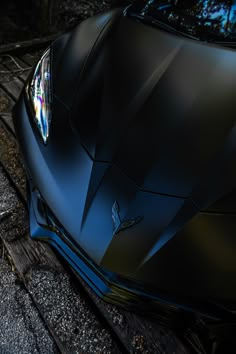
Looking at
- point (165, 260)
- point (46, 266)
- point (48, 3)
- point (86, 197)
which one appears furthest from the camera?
point (48, 3)

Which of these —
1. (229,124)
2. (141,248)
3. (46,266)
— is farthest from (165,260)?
(46,266)

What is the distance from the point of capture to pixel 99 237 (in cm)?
99

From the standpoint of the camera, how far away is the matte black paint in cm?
93

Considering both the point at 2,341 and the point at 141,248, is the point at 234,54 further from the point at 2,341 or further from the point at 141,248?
the point at 2,341

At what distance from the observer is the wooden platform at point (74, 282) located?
4.05 feet

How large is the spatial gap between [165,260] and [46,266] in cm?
72

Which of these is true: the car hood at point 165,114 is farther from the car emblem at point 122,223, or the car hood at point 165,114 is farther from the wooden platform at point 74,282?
the wooden platform at point 74,282

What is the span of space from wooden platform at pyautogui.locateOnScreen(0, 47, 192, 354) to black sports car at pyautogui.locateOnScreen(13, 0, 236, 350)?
0.83 feet

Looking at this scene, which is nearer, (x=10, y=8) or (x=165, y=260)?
(x=165, y=260)

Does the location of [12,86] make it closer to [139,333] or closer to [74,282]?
[74,282]

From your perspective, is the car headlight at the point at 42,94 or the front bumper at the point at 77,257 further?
the car headlight at the point at 42,94

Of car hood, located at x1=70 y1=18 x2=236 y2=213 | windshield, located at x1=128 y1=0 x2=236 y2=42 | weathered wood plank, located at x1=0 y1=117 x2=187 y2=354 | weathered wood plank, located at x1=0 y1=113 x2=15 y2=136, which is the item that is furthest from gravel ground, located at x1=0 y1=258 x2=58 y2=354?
windshield, located at x1=128 y1=0 x2=236 y2=42

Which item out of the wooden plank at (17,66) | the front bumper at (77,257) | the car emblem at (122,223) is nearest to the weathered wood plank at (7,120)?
the wooden plank at (17,66)

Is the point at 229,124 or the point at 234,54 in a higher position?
the point at 234,54
